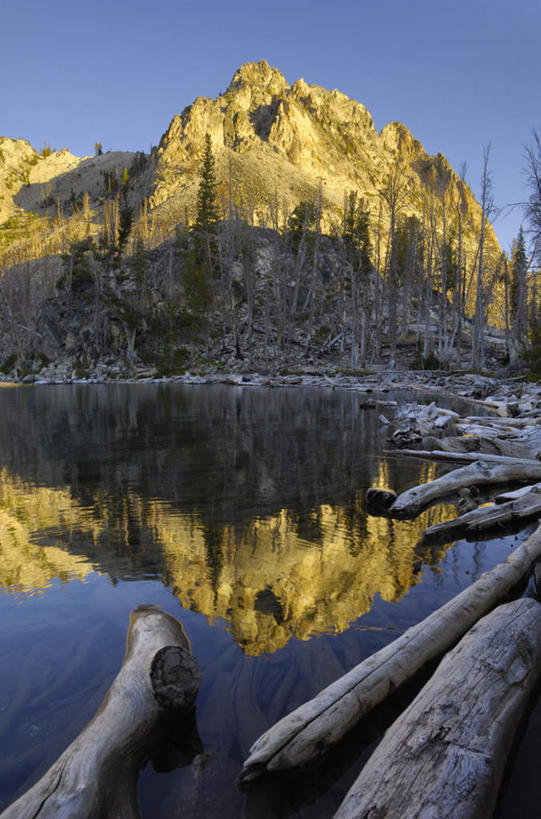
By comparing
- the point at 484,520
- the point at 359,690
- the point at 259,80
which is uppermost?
the point at 259,80

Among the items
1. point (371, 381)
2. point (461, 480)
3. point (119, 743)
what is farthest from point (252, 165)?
point (119, 743)

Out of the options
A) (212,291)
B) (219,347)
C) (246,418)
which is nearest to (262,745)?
(246,418)

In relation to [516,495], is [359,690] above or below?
above

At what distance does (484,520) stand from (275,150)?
4249 inches

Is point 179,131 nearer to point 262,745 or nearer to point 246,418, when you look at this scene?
point 246,418

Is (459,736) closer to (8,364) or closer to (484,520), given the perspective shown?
(484,520)

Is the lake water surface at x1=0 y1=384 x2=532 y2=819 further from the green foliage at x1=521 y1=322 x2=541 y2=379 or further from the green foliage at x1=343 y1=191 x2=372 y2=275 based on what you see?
the green foliage at x1=343 y1=191 x2=372 y2=275

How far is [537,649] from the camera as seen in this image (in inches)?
118

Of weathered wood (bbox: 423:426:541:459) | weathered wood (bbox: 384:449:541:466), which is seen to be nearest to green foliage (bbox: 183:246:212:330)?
weathered wood (bbox: 384:449:541:466)

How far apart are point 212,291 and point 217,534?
58058 millimetres

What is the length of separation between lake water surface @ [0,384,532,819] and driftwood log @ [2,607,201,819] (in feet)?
0.53

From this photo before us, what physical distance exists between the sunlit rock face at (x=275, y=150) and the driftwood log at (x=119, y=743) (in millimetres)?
74845

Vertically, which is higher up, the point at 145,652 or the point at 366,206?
the point at 366,206

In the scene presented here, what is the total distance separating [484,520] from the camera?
19.6 feet
